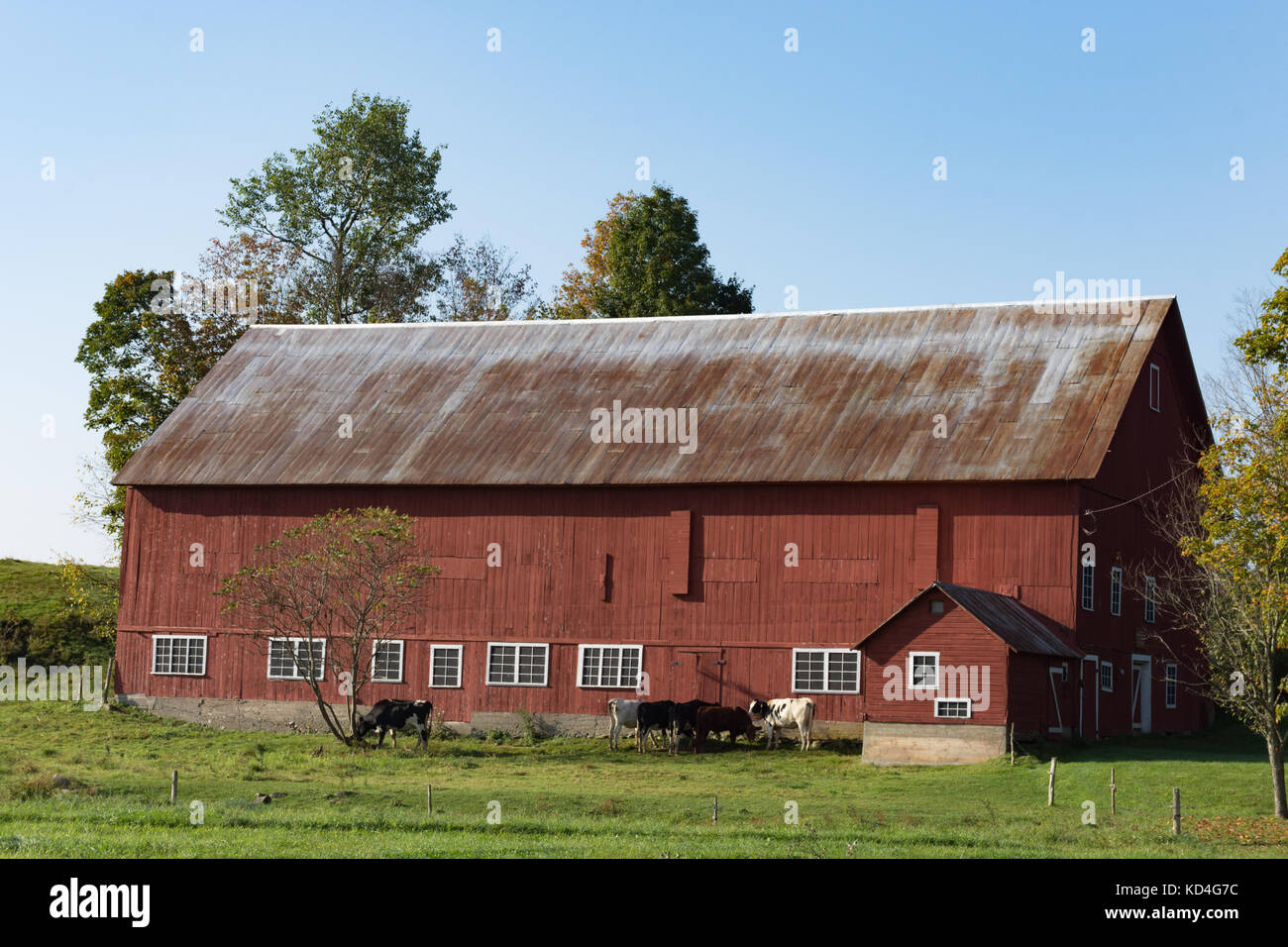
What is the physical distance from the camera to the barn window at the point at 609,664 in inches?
1587

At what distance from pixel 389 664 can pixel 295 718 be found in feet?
9.83

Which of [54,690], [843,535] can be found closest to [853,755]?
[843,535]

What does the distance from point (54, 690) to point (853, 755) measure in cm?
2590

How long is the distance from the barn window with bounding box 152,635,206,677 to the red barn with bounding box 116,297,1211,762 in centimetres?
8

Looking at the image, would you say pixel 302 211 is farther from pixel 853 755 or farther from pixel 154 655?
pixel 853 755

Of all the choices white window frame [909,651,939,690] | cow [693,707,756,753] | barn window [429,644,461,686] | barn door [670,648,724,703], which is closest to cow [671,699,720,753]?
cow [693,707,756,753]

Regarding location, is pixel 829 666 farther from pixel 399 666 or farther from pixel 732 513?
pixel 399 666

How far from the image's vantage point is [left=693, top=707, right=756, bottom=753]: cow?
36.8m

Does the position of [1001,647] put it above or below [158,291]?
below

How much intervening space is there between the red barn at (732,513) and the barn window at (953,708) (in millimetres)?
62

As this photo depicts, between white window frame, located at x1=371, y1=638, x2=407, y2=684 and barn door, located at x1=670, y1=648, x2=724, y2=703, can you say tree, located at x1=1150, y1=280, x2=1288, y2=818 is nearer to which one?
barn door, located at x1=670, y1=648, x2=724, y2=703

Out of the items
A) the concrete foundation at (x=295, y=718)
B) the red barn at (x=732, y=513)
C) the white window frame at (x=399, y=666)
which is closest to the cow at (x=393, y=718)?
the red barn at (x=732, y=513)

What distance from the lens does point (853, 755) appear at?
3512 cm

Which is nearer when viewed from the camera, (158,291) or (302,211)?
(158,291)
